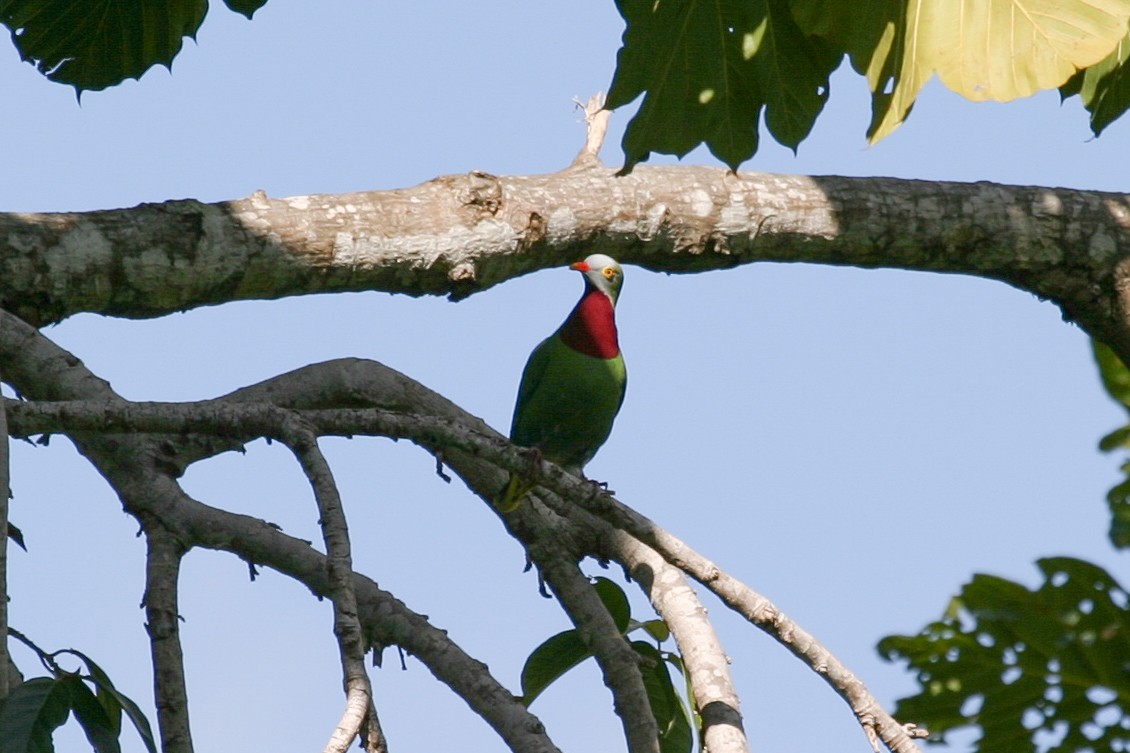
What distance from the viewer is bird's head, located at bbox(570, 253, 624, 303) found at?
472 cm

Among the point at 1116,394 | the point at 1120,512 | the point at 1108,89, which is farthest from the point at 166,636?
the point at 1116,394

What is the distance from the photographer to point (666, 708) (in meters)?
2.78

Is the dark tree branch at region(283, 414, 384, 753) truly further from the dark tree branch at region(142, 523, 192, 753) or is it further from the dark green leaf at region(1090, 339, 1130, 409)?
the dark green leaf at region(1090, 339, 1130, 409)

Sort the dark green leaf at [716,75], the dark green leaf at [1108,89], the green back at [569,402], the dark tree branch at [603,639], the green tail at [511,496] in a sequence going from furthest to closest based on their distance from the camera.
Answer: the green back at [569,402], the dark green leaf at [1108,89], the green tail at [511,496], the dark green leaf at [716,75], the dark tree branch at [603,639]

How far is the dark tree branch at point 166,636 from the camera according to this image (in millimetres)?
2006

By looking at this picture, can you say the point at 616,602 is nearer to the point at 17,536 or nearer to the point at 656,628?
the point at 656,628

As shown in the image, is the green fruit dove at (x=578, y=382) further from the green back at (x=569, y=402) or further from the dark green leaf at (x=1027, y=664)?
the dark green leaf at (x=1027, y=664)

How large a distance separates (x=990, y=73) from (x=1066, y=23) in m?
0.16

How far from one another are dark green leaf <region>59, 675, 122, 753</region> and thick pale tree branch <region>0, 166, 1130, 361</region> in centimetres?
116

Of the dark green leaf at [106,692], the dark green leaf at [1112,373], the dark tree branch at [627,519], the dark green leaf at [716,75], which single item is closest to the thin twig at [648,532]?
the dark tree branch at [627,519]

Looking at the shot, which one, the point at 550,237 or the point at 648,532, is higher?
the point at 550,237

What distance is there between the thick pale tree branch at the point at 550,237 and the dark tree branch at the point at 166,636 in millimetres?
610

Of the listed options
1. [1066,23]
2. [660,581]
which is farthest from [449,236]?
[1066,23]

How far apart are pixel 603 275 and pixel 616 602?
83.6 inches
